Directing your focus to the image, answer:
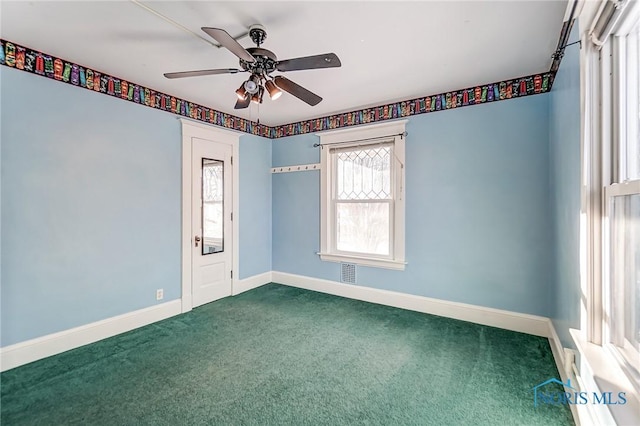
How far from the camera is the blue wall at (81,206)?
228cm

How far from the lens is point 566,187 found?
6.66 feet

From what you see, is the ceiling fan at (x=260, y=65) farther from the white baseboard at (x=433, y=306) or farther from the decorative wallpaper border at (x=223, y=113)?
the white baseboard at (x=433, y=306)

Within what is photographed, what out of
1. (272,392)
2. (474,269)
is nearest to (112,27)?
(272,392)

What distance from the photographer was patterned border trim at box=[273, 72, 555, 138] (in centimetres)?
283

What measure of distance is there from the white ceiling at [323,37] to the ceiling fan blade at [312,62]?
0.34 meters

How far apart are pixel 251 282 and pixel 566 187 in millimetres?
3901

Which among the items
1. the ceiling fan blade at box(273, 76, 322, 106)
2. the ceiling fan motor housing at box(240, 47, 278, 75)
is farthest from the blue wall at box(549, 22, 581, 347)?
the ceiling fan motor housing at box(240, 47, 278, 75)

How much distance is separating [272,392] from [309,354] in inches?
22.4

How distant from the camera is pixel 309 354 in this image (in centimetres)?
249

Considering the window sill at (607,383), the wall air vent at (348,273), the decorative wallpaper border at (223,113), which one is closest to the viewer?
the window sill at (607,383)

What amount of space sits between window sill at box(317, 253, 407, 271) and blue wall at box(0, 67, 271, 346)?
200 cm

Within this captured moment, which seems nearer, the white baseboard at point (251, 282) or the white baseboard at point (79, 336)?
the white baseboard at point (79, 336)

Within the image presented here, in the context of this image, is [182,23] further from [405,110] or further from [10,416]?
[10,416]

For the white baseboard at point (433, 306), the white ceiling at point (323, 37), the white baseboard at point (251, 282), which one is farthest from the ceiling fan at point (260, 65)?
the white baseboard at point (251, 282)
